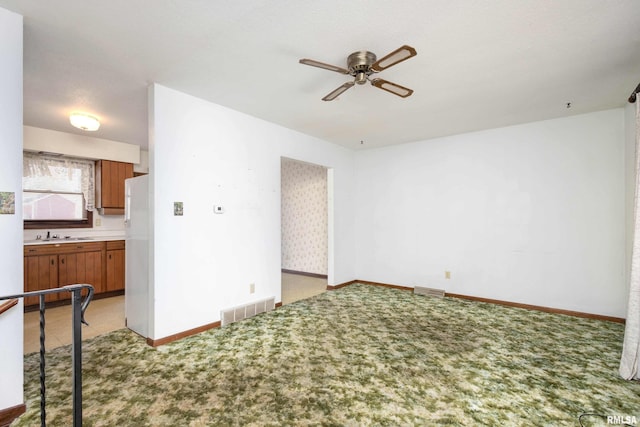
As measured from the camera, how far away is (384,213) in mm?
5441

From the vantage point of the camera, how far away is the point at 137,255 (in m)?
3.22

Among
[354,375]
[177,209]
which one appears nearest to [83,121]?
[177,209]

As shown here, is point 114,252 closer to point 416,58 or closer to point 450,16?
point 416,58

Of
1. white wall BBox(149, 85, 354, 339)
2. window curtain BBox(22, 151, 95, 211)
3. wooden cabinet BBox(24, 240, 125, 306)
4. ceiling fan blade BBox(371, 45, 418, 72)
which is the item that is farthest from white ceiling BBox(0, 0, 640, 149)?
wooden cabinet BBox(24, 240, 125, 306)

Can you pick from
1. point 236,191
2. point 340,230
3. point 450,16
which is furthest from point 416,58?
point 340,230

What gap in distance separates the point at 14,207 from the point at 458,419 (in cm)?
319

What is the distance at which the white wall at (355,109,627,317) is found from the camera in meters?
3.66

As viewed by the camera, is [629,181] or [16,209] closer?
[16,209]

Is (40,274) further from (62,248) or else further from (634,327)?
(634,327)

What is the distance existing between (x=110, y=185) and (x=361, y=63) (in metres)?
4.89

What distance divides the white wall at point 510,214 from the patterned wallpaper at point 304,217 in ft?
3.45

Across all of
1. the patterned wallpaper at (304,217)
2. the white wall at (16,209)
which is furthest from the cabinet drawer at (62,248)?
the patterned wallpaper at (304,217)

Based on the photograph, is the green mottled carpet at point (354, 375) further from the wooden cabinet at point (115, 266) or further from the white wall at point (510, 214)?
the wooden cabinet at point (115, 266)

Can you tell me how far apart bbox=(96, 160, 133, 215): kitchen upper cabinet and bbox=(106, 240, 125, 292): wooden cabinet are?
2.17ft
